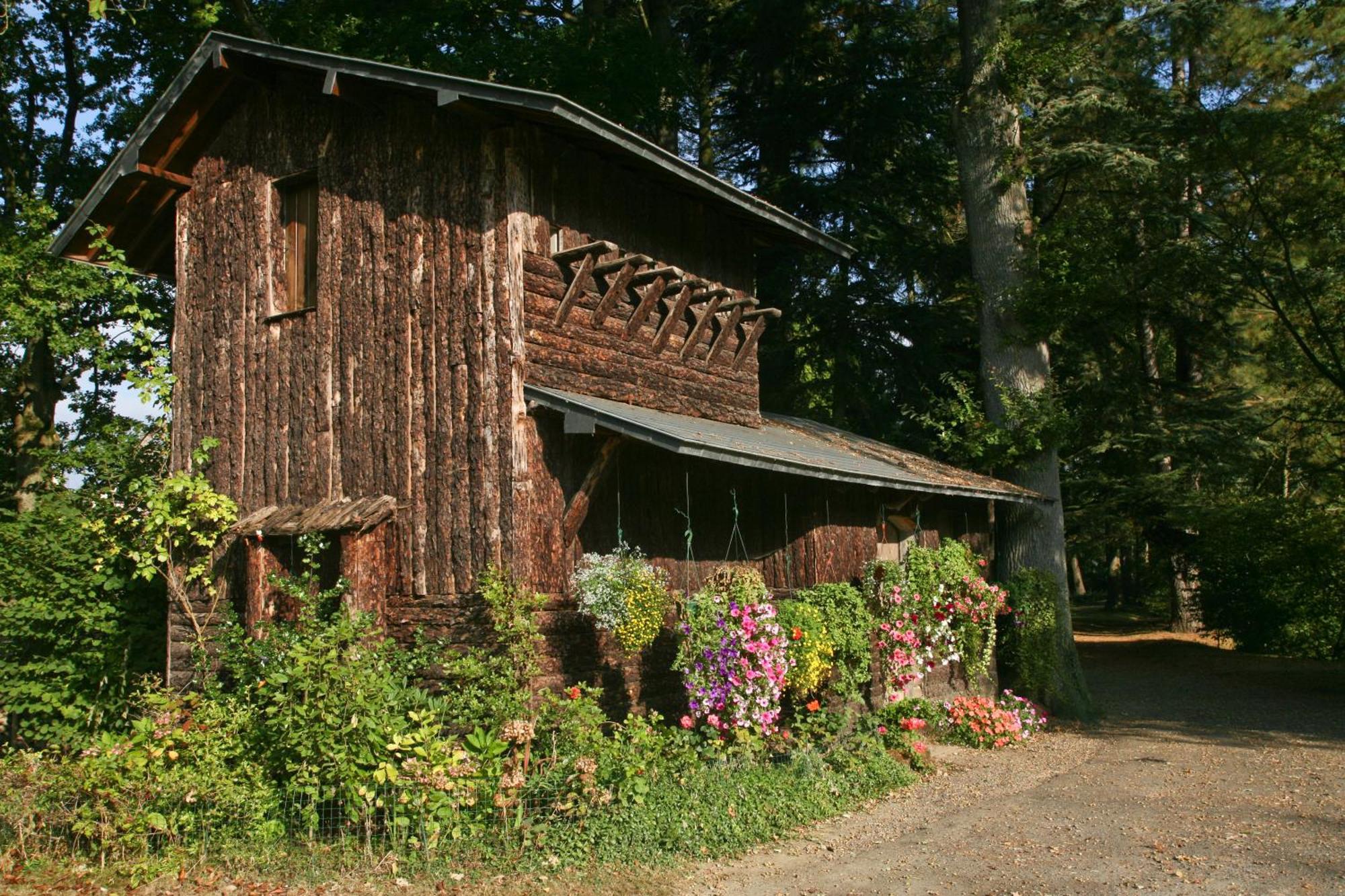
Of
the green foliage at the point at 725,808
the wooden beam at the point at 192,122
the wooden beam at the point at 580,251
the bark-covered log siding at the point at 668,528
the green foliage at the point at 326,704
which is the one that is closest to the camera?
the green foliage at the point at 725,808

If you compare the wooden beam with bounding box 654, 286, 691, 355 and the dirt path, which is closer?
the dirt path

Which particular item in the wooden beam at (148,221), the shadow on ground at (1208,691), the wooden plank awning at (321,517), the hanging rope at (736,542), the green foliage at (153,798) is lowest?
the shadow on ground at (1208,691)

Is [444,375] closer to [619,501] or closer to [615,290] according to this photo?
[615,290]

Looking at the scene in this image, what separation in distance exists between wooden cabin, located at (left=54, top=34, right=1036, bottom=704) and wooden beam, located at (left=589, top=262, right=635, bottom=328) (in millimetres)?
48

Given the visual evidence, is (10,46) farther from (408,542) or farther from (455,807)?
(455,807)

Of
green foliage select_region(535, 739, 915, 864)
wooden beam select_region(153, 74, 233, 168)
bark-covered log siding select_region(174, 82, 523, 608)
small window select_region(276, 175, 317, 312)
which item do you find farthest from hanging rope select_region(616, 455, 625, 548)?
wooden beam select_region(153, 74, 233, 168)

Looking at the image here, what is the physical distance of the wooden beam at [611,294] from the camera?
10805 millimetres

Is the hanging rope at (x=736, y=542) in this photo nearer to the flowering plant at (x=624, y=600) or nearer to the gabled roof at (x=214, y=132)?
the flowering plant at (x=624, y=600)

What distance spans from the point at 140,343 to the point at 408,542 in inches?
169

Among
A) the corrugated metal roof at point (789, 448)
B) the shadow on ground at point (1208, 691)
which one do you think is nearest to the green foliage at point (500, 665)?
the corrugated metal roof at point (789, 448)

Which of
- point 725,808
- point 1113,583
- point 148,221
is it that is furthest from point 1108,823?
point 1113,583

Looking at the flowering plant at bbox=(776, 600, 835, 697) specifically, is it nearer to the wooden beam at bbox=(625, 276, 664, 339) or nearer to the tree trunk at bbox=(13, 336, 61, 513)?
the wooden beam at bbox=(625, 276, 664, 339)

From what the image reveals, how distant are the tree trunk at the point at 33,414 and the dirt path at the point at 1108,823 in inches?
658

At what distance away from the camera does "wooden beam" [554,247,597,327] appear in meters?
10.3
